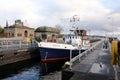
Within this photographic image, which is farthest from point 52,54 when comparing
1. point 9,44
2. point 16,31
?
point 16,31

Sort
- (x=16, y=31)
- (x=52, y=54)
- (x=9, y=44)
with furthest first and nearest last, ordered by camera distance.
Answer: (x=16, y=31) → (x=9, y=44) → (x=52, y=54)

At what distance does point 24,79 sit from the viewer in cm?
2020

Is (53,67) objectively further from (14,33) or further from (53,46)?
(14,33)

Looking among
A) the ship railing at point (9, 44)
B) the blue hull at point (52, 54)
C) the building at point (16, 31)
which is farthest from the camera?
the building at point (16, 31)

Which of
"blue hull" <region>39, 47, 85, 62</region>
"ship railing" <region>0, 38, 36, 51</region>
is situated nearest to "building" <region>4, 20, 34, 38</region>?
"ship railing" <region>0, 38, 36, 51</region>

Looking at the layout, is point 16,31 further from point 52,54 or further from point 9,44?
point 52,54

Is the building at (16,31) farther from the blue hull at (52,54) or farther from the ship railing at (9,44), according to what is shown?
the blue hull at (52,54)

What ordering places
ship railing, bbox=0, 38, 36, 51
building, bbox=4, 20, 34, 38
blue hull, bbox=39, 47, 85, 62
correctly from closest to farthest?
blue hull, bbox=39, 47, 85, 62
ship railing, bbox=0, 38, 36, 51
building, bbox=4, 20, 34, 38

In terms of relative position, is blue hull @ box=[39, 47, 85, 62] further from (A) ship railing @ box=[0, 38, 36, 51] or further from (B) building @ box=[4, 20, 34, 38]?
→ (B) building @ box=[4, 20, 34, 38]

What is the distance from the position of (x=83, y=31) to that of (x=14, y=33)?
35.7 m

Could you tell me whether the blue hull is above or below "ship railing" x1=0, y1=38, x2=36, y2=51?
below

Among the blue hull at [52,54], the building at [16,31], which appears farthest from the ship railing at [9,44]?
the building at [16,31]

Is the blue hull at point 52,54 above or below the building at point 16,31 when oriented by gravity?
below

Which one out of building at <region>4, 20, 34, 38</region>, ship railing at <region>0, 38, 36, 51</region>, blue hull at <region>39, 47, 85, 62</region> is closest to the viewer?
blue hull at <region>39, 47, 85, 62</region>
